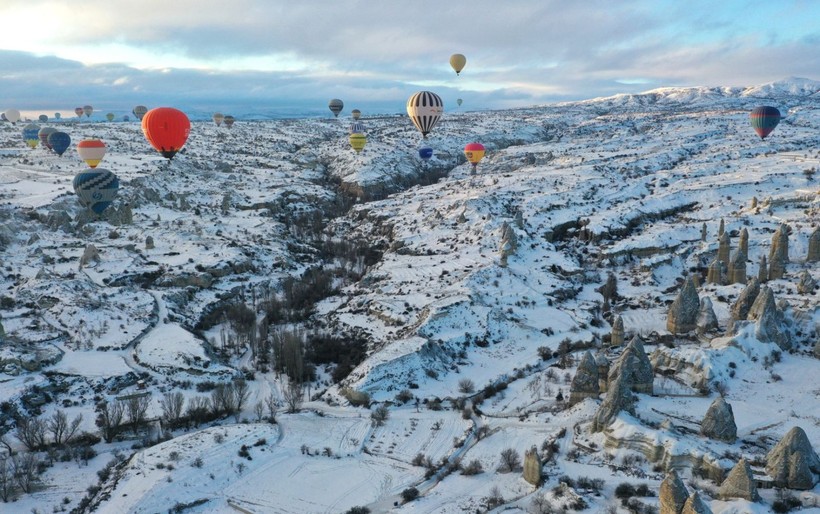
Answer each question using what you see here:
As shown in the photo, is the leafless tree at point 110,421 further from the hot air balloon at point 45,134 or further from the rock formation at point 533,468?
the hot air balloon at point 45,134

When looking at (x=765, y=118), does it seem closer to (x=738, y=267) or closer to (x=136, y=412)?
(x=738, y=267)

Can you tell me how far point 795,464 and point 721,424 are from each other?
3394 mm

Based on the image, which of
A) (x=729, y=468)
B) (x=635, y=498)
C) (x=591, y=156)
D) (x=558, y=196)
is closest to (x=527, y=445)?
(x=635, y=498)

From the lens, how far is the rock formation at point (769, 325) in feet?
107

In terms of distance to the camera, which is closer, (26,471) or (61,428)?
(26,471)

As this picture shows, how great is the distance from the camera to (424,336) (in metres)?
38.9

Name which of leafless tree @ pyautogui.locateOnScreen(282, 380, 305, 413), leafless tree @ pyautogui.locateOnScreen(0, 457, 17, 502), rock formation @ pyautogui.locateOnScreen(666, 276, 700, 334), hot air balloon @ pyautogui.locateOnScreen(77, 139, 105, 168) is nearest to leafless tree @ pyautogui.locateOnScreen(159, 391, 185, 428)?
leafless tree @ pyautogui.locateOnScreen(282, 380, 305, 413)

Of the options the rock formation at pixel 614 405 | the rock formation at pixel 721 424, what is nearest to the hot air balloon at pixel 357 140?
the rock formation at pixel 614 405

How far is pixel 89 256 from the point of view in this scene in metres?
49.9

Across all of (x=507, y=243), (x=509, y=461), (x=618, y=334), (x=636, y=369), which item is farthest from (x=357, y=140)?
(x=509, y=461)

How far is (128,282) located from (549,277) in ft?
117

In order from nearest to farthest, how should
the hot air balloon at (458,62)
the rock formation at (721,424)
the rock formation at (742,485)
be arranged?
the rock formation at (742,485) → the rock formation at (721,424) → the hot air balloon at (458,62)

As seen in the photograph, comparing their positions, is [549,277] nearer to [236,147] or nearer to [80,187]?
[80,187]

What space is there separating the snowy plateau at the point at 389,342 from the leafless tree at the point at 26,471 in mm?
108
